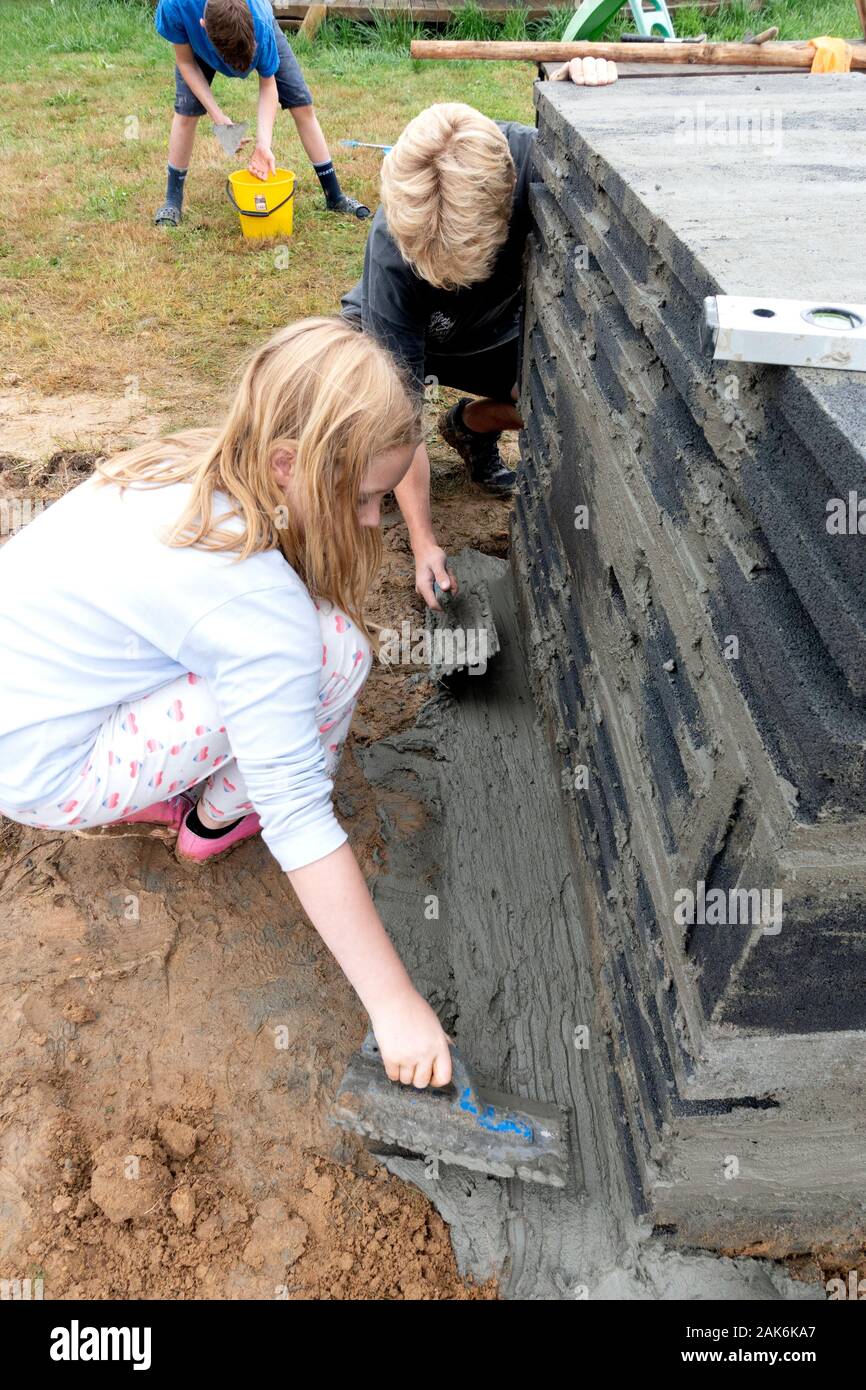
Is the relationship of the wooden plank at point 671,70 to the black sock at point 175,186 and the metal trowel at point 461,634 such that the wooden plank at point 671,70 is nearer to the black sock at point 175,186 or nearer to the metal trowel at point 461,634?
the metal trowel at point 461,634

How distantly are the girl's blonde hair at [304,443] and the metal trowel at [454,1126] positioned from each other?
2.93ft

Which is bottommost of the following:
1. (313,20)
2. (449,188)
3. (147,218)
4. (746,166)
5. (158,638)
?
(147,218)

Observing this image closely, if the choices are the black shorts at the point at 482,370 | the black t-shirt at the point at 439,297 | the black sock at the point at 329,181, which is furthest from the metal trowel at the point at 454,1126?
the black sock at the point at 329,181

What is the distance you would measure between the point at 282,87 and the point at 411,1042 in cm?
612

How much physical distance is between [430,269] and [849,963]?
6.19 feet

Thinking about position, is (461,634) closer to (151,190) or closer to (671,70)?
(671,70)

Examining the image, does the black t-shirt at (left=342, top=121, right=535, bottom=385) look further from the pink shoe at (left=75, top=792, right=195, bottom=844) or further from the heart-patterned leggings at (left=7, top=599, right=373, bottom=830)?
the pink shoe at (left=75, top=792, right=195, bottom=844)

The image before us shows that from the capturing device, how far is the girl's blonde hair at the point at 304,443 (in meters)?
1.49

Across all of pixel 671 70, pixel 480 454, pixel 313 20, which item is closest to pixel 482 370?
pixel 480 454

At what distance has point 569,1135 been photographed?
1.74m

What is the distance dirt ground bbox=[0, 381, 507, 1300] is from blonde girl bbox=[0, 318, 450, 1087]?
0.37 m

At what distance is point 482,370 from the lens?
319 cm

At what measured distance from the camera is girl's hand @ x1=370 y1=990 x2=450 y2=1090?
58.9 inches

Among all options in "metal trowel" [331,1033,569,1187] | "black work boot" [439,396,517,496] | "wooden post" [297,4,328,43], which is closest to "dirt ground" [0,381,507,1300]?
"metal trowel" [331,1033,569,1187]
